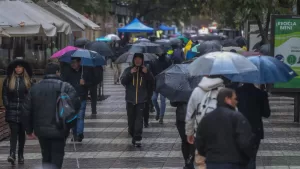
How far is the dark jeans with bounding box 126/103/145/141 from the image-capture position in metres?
13.4

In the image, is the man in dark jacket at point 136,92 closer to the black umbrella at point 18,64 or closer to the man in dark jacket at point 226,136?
the black umbrella at point 18,64

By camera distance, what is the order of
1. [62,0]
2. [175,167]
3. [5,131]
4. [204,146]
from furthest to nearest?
[62,0] → [5,131] → [175,167] → [204,146]

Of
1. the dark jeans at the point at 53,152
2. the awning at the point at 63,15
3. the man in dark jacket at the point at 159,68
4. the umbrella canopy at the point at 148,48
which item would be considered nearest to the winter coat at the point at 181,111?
the dark jeans at the point at 53,152

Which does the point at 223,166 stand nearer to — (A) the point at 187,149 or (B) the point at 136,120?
(A) the point at 187,149

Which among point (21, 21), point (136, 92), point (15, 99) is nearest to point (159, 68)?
point (21, 21)

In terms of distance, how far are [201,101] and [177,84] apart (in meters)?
2.30

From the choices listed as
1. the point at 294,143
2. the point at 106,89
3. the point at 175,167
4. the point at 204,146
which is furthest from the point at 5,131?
the point at 106,89

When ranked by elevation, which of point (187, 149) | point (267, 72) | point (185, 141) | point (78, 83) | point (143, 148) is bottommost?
point (143, 148)

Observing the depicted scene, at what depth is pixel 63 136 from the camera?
921 cm

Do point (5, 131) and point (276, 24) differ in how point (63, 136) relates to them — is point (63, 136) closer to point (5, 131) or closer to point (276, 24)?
point (5, 131)

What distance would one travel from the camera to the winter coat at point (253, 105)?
8.95m

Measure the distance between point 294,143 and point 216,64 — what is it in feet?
18.5

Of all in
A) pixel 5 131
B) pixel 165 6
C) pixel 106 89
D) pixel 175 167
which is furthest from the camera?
pixel 165 6

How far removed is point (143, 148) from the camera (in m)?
13.4
